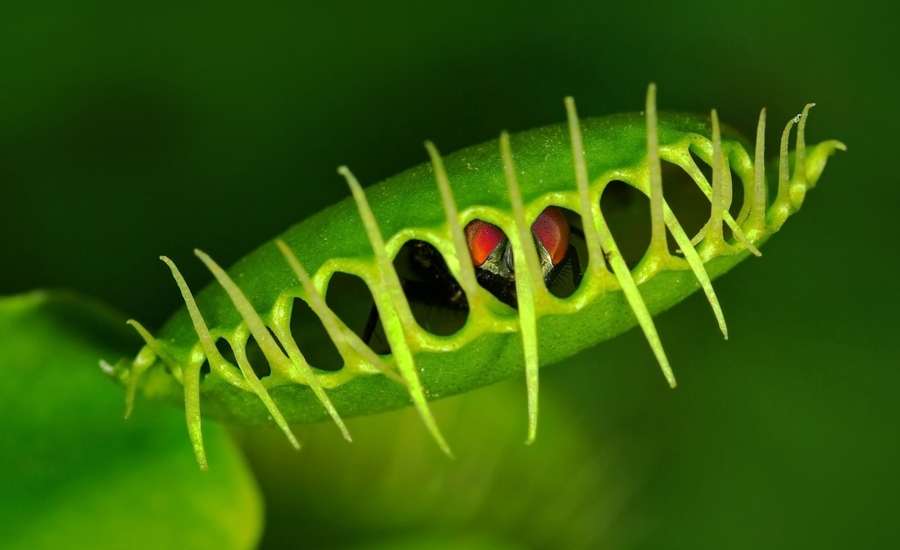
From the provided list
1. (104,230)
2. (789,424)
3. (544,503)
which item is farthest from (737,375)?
(104,230)

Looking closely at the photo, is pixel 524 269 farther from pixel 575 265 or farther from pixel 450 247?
pixel 575 265

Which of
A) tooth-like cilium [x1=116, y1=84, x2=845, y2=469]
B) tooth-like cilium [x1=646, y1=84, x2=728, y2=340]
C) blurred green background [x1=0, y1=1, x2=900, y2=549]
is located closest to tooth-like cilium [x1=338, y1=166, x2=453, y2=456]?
tooth-like cilium [x1=116, y1=84, x2=845, y2=469]

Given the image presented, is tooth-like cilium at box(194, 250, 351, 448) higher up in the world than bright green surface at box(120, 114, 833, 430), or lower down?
lower down

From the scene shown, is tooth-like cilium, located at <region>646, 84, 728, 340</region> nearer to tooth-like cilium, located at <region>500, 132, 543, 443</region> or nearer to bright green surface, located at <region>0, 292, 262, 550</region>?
tooth-like cilium, located at <region>500, 132, 543, 443</region>

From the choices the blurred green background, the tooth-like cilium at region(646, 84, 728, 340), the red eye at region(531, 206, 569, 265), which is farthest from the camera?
the blurred green background

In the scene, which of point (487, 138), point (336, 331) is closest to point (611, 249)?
point (336, 331)

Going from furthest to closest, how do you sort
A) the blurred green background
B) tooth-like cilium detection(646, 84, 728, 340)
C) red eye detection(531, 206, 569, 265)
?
the blurred green background, red eye detection(531, 206, 569, 265), tooth-like cilium detection(646, 84, 728, 340)

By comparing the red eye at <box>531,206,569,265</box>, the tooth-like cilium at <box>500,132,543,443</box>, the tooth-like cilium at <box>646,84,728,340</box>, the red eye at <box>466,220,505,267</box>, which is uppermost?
the red eye at <box>466,220,505,267</box>
